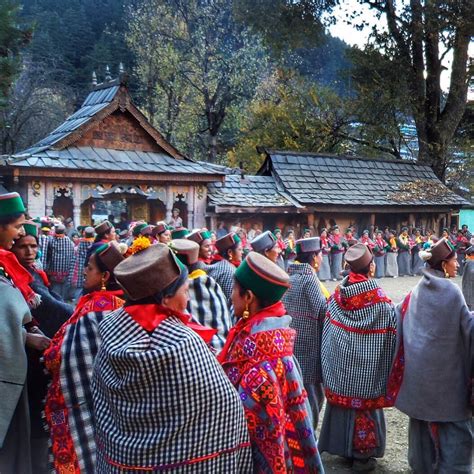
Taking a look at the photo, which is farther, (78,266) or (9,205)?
(78,266)

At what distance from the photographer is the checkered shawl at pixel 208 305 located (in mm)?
4172

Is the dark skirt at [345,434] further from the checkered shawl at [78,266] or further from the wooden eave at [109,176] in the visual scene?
the wooden eave at [109,176]

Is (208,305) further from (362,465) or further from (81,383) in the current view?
(362,465)

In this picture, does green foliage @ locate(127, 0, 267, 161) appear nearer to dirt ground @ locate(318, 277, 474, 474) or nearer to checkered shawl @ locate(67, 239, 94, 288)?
checkered shawl @ locate(67, 239, 94, 288)

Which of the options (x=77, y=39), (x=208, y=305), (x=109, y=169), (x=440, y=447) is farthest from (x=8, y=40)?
(x=77, y=39)

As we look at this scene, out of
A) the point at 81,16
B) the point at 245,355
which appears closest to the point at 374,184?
the point at 245,355

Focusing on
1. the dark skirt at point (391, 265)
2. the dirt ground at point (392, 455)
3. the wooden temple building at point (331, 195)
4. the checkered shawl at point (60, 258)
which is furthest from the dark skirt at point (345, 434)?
the dark skirt at point (391, 265)

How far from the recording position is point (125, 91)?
1575 cm

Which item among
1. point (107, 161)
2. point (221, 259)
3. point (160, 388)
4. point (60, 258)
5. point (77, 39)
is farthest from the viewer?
point (77, 39)

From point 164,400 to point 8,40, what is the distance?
50.3 ft

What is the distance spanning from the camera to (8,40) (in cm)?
1506

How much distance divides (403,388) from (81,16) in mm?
38272

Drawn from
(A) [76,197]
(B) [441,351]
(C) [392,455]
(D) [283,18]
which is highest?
(D) [283,18]

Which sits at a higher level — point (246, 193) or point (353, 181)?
point (353, 181)
